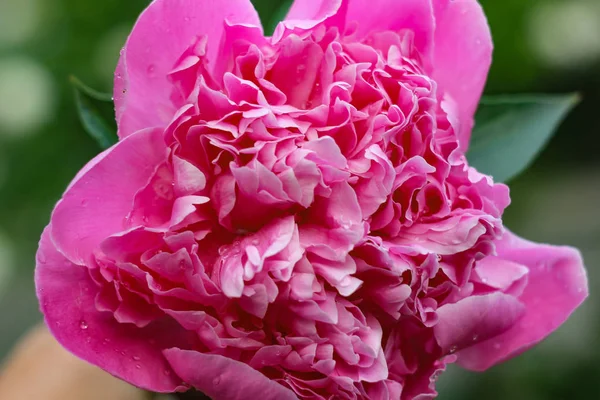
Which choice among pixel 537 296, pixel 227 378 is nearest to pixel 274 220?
pixel 227 378

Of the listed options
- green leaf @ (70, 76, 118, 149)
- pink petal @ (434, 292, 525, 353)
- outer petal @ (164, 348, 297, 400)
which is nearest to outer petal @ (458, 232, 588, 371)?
pink petal @ (434, 292, 525, 353)

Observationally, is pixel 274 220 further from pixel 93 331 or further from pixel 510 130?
pixel 510 130

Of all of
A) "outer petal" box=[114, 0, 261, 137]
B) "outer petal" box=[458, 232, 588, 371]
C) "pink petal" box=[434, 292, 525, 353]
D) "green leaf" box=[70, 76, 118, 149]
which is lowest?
"outer petal" box=[458, 232, 588, 371]

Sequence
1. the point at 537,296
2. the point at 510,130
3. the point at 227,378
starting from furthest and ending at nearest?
the point at 510,130 < the point at 537,296 < the point at 227,378

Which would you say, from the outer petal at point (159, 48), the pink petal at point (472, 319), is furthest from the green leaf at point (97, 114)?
the pink petal at point (472, 319)

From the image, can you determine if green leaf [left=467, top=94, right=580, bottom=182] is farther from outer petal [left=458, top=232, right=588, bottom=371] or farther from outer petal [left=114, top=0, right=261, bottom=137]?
outer petal [left=114, top=0, right=261, bottom=137]

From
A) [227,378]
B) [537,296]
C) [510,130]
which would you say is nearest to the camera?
[227,378]

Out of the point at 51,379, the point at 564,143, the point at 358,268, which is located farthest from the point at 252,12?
the point at 564,143
